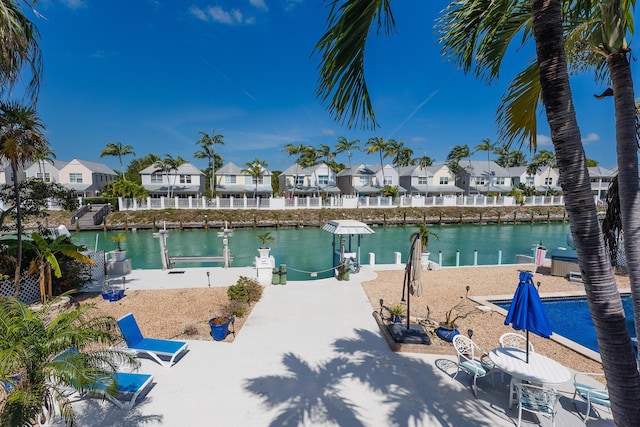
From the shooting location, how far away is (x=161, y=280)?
39.7ft

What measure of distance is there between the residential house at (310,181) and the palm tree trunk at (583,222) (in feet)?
157

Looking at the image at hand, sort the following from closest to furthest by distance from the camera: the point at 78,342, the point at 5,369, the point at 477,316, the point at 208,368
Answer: the point at 5,369, the point at 78,342, the point at 208,368, the point at 477,316

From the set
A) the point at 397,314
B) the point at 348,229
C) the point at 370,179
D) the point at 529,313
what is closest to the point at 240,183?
the point at 370,179

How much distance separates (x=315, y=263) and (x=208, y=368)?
1353 centimetres

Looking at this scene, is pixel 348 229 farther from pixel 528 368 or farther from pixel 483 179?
pixel 483 179

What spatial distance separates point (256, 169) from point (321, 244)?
2179 cm

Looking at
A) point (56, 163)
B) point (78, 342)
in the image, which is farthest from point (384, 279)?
point (56, 163)

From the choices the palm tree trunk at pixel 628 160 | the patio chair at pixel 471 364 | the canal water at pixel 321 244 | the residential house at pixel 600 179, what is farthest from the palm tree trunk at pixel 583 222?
the residential house at pixel 600 179

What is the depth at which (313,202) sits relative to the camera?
4088 centimetres

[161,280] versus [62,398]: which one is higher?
[62,398]

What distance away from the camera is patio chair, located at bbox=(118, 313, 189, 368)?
605 centimetres

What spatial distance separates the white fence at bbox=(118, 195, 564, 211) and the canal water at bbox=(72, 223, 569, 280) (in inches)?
220

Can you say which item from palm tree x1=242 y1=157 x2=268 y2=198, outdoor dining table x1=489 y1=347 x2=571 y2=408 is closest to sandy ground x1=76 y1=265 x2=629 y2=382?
outdoor dining table x1=489 y1=347 x2=571 y2=408

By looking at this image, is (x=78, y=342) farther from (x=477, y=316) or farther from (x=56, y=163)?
(x=56, y=163)
